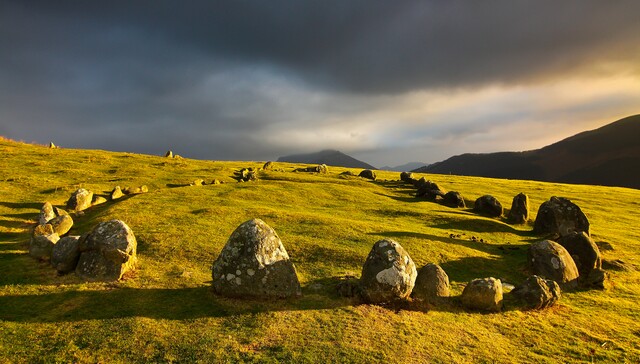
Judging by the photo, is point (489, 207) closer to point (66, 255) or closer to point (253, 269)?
point (253, 269)

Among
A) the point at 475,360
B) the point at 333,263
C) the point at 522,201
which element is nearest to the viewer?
the point at 475,360

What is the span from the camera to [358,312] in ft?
58.1

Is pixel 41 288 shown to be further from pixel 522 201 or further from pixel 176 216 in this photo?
pixel 522 201

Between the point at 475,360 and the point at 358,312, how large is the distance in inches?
213

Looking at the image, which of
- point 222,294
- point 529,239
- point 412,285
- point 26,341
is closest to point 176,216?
point 222,294

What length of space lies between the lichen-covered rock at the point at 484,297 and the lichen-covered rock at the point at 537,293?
1930mm

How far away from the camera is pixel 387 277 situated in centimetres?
1878

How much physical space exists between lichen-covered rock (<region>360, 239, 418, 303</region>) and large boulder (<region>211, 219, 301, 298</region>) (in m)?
3.75

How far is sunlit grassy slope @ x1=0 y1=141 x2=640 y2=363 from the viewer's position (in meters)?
14.0

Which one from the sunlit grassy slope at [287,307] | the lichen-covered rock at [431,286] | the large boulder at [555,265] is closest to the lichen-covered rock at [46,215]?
the sunlit grassy slope at [287,307]

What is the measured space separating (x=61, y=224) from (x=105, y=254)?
11.2 metres

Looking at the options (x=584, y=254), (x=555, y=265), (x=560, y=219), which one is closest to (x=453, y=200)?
(x=560, y=219)

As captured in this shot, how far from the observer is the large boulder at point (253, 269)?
59.3 feet

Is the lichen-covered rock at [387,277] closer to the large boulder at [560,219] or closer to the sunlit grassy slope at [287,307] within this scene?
the sunlit grassy slope at [287,307]
